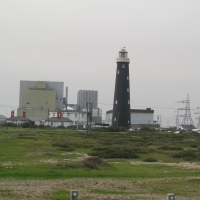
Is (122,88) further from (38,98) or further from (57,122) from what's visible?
(38,98)

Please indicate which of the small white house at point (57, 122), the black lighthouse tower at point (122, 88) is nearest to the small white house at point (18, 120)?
the small white house at point (57, 122)

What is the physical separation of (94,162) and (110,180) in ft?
15.8

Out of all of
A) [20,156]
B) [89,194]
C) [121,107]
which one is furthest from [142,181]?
[121,107]

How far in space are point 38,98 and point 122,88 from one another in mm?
34168

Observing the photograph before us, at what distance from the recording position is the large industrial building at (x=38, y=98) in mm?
123062

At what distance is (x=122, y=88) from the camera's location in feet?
307

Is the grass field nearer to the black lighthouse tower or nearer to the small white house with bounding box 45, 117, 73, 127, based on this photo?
the black lighthouse tower

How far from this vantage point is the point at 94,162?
25.7 m

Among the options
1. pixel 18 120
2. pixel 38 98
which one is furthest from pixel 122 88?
pixel 38 98

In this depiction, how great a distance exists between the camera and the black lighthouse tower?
93875 millimetres

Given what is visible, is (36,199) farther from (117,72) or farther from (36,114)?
(36,114)

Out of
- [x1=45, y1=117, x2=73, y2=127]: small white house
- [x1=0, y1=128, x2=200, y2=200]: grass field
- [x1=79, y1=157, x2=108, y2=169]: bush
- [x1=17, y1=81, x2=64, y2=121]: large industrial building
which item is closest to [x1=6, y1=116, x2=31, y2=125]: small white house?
[x1=45, y1=117, x2=73, y2=127]: small white house

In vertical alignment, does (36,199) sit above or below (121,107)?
below

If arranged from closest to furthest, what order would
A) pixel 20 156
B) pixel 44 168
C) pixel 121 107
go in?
pixel 44 168
pixel 20 156
pixel 121 107
